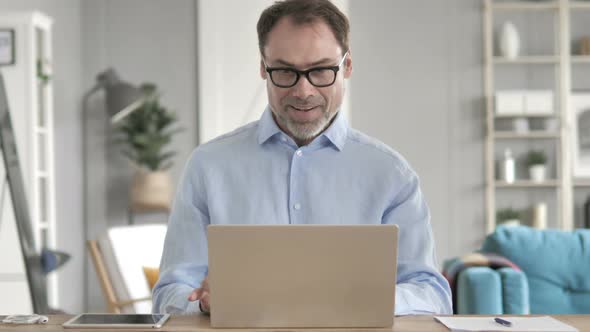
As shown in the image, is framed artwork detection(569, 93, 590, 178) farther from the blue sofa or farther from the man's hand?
the man's hand

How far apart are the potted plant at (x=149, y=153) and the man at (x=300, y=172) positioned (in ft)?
14.7

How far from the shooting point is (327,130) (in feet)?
6.81

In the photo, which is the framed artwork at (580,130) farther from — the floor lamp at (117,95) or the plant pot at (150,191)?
the floor lamp at (117,95)

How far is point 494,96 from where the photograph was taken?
22.8ft

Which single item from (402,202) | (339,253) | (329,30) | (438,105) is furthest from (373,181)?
(438,105)

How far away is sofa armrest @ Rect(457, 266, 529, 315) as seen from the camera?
3.84 metres

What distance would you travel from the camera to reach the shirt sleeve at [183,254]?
1948 mm

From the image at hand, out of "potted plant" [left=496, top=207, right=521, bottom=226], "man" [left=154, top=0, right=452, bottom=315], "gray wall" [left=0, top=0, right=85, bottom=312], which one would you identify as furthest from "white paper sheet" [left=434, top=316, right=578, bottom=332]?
"potted plant" [left=496, top=207, right=521, bottom=226]

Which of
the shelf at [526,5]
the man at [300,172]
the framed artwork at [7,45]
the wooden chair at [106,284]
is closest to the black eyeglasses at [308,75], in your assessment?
the man at [300,172]

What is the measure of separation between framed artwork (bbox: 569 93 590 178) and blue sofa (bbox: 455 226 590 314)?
2882 millimetres

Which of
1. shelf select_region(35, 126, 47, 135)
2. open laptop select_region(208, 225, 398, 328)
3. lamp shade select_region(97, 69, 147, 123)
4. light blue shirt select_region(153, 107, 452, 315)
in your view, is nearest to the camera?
open laptop select_region(208, 225, 398, 328)

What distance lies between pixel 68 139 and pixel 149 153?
66 centimetres

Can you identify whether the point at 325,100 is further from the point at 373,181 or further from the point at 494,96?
the point at 494,96

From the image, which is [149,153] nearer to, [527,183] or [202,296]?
[527,183]
